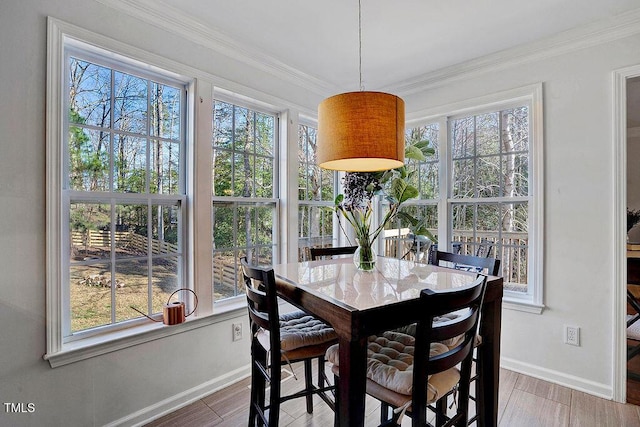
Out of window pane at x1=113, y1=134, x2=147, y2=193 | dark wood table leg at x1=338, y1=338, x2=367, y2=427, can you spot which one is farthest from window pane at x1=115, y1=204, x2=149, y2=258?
dark wood table leg at x1=338, y1=338, x2=367, y2=427

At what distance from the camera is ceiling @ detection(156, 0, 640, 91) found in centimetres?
200

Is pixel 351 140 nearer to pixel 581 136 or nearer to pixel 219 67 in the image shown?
pixel 219 67

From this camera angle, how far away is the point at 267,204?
2869mm

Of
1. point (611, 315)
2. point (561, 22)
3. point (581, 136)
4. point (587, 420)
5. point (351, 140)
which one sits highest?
point (561, 22)

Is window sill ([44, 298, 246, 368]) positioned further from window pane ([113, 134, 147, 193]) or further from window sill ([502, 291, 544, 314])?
window sill ([502, 291, 544, 314])

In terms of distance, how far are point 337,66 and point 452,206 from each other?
1.71 metres

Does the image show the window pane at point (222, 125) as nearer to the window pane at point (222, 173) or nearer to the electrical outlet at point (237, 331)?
the window pane at point (222, 173)

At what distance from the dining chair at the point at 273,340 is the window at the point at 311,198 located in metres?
1.41

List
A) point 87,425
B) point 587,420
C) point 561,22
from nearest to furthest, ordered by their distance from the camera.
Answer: point 87,425 → point 587,420 → point 561,22

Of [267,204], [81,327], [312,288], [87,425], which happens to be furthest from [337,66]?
[87,425]

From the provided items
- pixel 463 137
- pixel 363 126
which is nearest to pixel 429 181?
pixel 463 137

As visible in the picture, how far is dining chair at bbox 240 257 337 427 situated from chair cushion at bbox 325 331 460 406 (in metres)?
0.24

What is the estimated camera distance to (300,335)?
1.63 meters

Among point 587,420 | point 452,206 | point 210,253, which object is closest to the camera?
point 587,420
